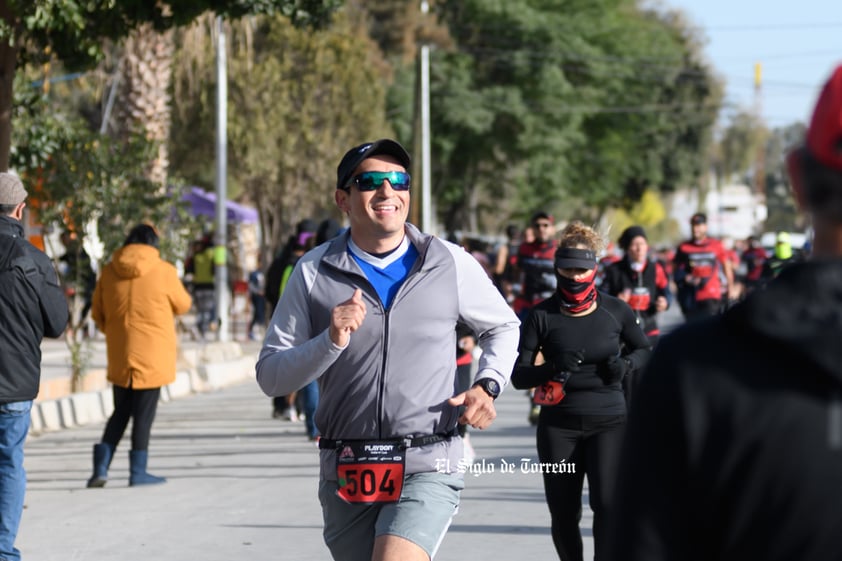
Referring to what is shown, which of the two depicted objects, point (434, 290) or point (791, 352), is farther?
point (434, 290)

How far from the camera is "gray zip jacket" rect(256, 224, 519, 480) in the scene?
184 inches

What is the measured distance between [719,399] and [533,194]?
52709 mm

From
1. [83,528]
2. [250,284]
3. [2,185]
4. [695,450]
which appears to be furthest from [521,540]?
[250,284]

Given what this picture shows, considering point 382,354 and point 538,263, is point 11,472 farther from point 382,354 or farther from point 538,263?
point 538,263

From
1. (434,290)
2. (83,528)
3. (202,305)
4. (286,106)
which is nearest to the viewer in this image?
(434,290)

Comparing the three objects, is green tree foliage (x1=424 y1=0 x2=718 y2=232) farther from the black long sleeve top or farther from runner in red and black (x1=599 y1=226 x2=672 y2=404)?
the black long sleeve top

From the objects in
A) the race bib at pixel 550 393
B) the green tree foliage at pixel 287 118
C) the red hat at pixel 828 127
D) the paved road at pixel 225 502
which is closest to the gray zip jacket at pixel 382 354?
the race bib at pixel 550 393

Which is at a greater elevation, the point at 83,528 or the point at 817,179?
the point at 817,179

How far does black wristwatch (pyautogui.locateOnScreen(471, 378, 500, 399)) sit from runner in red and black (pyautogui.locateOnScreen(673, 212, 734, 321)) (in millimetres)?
12187

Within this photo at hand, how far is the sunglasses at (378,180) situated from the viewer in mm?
4883

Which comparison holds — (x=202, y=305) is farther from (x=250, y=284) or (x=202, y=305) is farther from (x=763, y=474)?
(x=763, y=474)

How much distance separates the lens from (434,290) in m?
4.79

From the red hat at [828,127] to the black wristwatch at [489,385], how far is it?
292 centimetres

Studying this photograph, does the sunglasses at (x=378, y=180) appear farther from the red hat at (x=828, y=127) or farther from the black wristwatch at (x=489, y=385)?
the red hat at (x=828, y=127)
